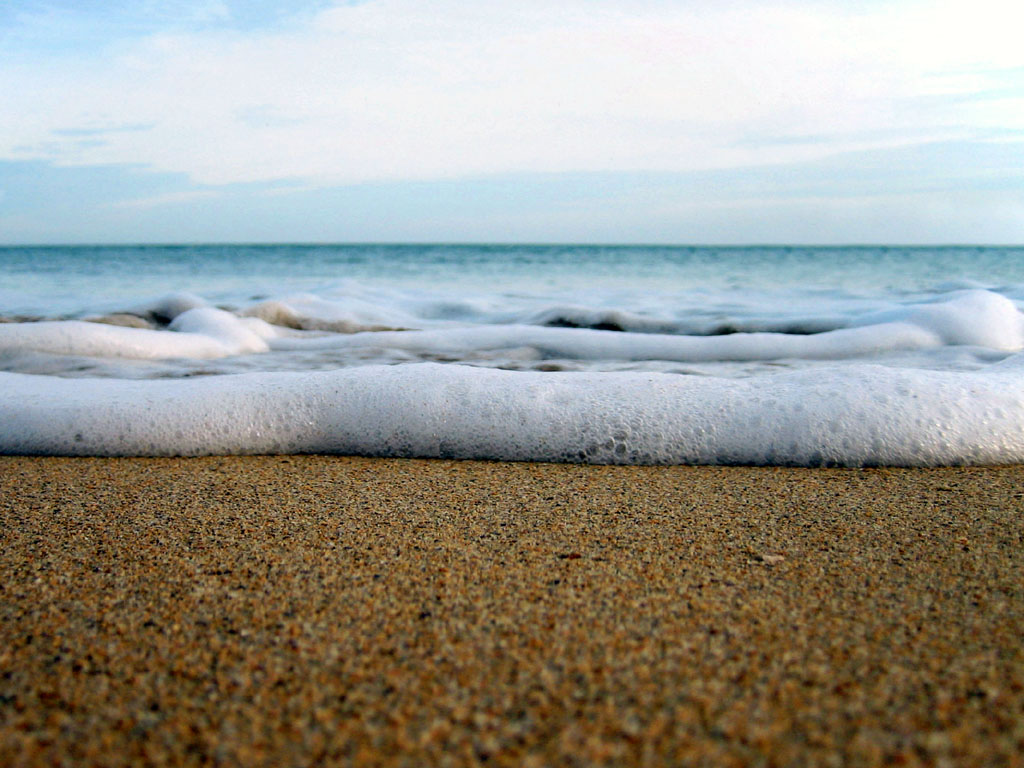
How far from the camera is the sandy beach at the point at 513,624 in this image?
2.26ft

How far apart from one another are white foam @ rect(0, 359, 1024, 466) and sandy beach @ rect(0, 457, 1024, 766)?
0.24 m

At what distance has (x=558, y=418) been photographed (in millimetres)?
1902

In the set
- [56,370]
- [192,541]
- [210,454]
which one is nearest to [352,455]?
[210,454]

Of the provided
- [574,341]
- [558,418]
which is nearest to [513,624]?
[558,418]

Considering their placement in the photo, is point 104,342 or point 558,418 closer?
point 558,418

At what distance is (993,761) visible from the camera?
64 centimetres

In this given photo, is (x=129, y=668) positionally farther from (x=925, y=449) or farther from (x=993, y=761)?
(x=925, y=449)

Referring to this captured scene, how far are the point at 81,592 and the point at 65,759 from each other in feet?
1.43

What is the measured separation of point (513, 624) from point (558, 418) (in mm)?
1008

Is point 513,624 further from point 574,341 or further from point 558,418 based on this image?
point 574,341

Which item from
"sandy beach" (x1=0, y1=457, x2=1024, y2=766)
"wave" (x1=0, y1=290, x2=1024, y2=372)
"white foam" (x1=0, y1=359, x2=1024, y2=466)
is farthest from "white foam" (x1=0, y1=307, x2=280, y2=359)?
"sandy beach" (x1=0, y1=457, x2=1024, y2=766)

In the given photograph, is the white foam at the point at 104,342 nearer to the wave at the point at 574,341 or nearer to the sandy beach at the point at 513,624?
the wave at the point at 574,341

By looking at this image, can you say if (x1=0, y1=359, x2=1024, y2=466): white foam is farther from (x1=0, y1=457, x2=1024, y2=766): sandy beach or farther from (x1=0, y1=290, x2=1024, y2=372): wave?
(x1=0, y1=290, x2=1024, y2=372): wave

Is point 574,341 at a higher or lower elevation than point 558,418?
higher
